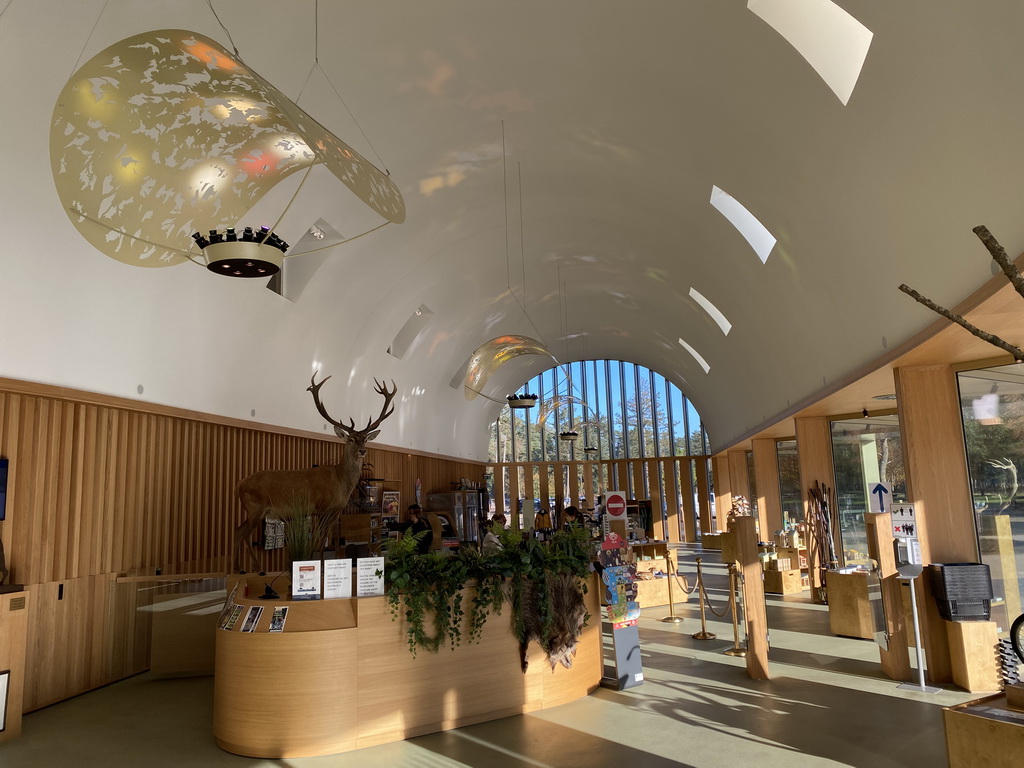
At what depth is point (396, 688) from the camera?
528 cm

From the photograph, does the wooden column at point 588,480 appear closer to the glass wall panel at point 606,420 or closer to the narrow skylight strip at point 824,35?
the glass wall panel at point 606,420

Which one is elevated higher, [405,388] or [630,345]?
[630,345]

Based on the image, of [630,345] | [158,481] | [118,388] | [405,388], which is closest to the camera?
[118,388]

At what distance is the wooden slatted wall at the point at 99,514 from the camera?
247 inches

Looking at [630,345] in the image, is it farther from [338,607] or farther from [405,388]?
[338,607]

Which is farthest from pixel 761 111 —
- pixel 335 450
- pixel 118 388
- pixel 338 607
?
pixel 335 450

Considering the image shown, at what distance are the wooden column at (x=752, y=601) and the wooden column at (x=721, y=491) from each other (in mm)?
15600

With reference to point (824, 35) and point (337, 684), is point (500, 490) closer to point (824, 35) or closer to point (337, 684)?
point (337, 684)

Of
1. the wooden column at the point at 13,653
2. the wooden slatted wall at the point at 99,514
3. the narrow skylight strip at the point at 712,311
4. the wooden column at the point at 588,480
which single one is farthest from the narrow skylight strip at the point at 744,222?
the wooden column at the point at 588,480

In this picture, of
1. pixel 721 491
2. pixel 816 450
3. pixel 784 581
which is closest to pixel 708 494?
pixel 721 491

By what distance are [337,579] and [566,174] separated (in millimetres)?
6893

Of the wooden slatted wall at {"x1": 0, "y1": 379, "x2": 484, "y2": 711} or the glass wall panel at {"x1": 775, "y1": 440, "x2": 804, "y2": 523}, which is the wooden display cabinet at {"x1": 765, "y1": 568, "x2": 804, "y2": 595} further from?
the wooden slatted wall at {"x1": 0, "y1": 379, "x2": 484, "y2": 711}

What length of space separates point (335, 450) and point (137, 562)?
5315 millimetres

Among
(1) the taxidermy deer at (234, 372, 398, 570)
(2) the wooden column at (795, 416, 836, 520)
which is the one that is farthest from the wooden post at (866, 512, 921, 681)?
(1) the taxidermy deer at (234, 372, 398, 570)
